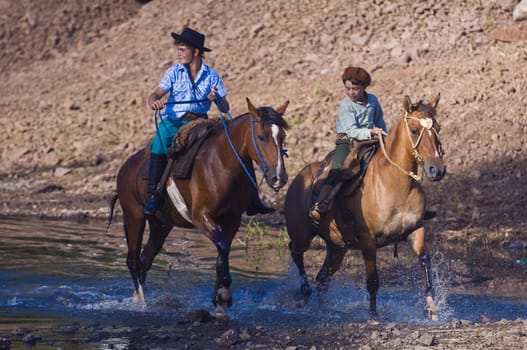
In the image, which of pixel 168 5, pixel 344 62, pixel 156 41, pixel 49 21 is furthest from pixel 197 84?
pixel 49 21

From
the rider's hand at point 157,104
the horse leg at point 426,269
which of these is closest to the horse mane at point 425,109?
the horse leg at point 426,269

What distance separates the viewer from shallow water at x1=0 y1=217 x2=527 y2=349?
10531mm

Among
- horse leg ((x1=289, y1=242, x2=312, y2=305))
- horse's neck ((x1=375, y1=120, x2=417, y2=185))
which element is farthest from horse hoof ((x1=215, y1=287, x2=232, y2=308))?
horse's neck ((x1=375, y1=120, x2=417, y2=185))

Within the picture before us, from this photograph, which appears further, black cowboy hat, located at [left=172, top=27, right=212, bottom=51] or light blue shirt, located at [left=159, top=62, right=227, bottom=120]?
light blue shirt, located at [left=159, top=62, right=227, bottom=120]

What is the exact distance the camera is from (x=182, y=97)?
37.1ft

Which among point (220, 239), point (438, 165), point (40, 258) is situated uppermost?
point (438, 165)

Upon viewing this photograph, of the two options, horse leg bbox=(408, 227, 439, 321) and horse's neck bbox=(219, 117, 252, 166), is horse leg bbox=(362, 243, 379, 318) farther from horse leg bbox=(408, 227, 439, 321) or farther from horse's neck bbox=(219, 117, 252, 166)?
horse's neck bbox=(219, 117, 252, 166)

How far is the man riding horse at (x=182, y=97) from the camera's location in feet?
36.6

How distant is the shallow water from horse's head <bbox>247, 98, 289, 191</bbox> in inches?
59.2

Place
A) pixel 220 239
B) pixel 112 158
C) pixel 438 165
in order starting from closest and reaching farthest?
pixel 438 165
pixel 220 239
pixel 112 158

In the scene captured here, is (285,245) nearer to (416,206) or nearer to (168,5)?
(416,206)

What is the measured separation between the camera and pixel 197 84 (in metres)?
11.3

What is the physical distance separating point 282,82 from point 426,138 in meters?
14.3

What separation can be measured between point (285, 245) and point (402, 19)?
11.4 metres
